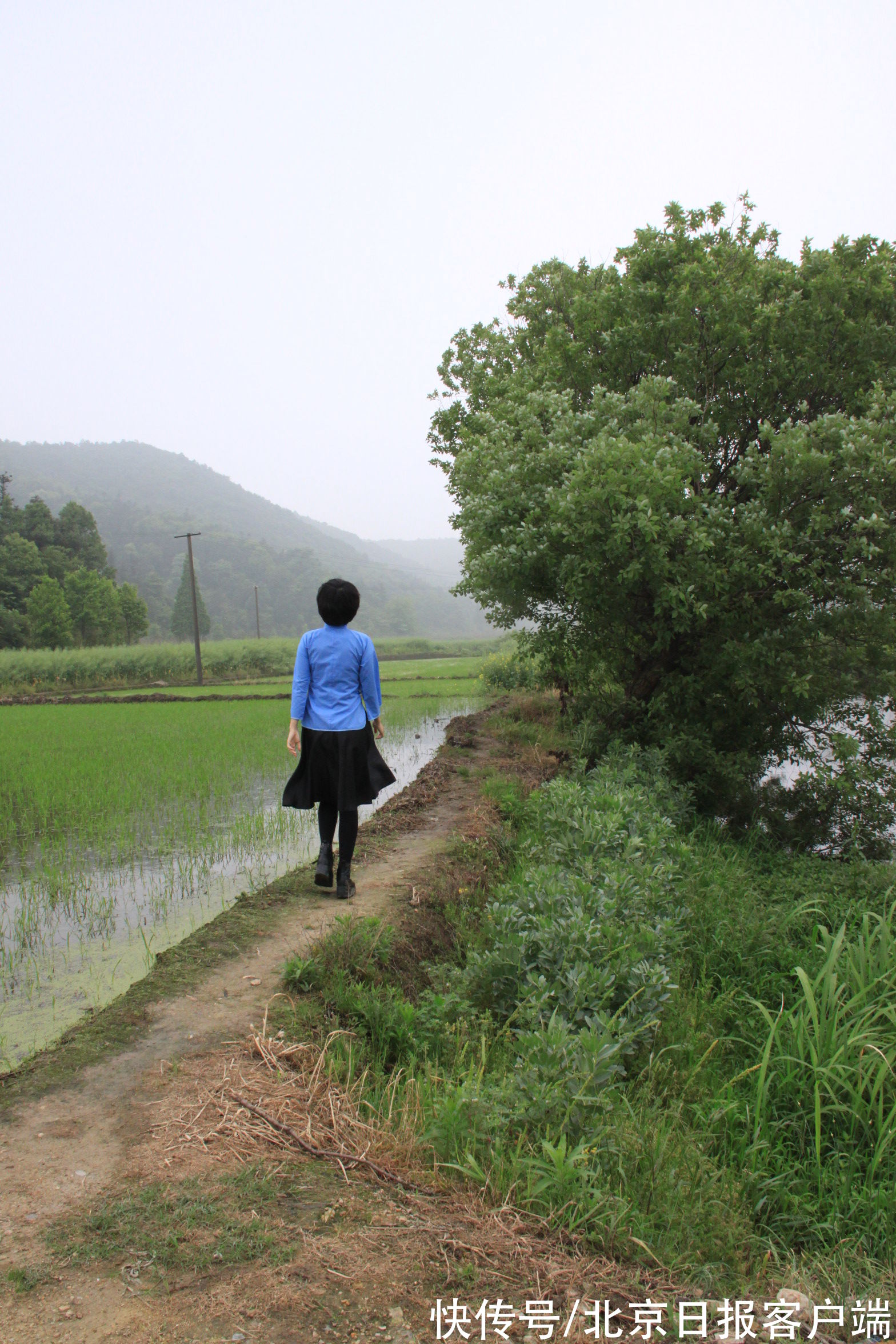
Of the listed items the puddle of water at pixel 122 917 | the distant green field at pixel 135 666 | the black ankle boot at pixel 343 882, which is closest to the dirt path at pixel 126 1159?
the black ankle boot at pixel 343 882

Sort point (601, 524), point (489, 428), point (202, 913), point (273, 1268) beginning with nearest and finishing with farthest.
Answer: point (273, 1268) < point (202, 913) < point (601, 524) < point (489, 428)

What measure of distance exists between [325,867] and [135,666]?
3086cm

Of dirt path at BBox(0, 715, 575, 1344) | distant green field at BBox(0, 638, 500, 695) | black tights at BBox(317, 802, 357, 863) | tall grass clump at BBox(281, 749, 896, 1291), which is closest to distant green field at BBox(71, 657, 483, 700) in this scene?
distant green field at BBox(0, 638, 500, 695)

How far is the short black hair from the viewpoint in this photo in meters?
4.93

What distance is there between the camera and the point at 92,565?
57.3 metres

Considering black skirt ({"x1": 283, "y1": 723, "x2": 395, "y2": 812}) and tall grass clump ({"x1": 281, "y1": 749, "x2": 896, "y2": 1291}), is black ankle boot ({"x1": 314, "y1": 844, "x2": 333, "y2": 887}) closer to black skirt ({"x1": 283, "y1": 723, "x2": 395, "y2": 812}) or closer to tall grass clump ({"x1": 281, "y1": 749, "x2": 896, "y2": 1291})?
black skirt ({"x1": 283, "y1": 723, "x2": 395, "y2": 812})

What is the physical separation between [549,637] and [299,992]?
213 inches

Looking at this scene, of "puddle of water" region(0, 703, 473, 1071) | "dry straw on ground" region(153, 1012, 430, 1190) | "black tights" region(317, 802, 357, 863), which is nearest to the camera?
"dry straw on ground" region(153, 1012, 430, 1190)

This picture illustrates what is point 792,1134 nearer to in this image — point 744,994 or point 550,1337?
point 744,994

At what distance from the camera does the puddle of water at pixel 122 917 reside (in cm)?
393

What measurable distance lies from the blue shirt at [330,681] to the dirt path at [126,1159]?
1.19m

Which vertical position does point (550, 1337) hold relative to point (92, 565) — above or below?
below

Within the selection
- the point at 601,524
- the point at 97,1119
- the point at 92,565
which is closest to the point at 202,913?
the point at 97,1119

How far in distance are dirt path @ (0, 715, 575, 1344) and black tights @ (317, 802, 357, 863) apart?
0.33 m
